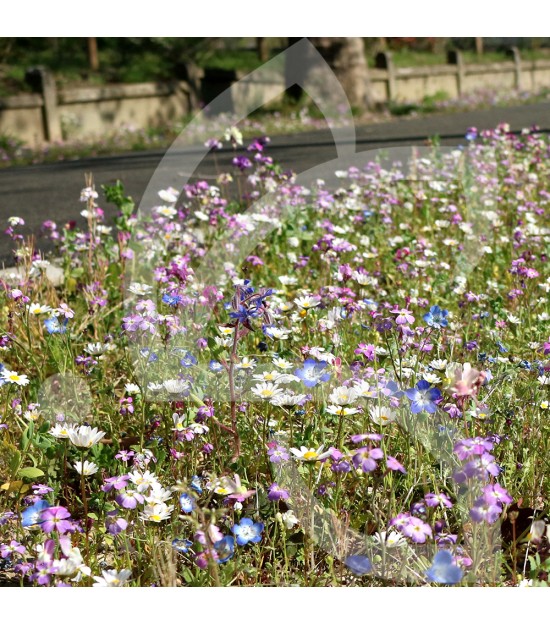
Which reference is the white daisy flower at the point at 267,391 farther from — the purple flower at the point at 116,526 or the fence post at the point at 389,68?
the fence post at the point at 389,68

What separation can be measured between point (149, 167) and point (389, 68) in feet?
39.8

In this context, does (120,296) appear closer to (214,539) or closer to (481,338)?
(481,338)

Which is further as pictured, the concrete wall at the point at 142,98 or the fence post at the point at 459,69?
the fence post at the point at 459,69

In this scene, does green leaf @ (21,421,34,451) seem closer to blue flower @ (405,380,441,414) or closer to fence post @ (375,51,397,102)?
blue flower @ (405,380,441,414)

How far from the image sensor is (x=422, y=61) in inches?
1177

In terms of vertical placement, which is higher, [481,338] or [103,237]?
[103,237]

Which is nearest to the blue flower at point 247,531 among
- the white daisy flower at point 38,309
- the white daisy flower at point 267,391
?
Answer: the white daisy flower at point 267,391

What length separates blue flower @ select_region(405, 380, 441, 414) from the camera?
2232 mm

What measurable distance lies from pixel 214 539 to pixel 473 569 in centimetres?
63

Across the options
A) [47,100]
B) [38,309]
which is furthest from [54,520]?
[47,100]

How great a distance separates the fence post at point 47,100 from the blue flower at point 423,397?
13.6m

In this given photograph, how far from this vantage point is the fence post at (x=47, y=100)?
14727 millimetres

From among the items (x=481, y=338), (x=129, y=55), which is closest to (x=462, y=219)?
(x=481, y=338)

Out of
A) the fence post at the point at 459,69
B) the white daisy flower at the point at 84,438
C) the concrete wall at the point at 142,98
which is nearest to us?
the white daisy flower at the point at 84,438
